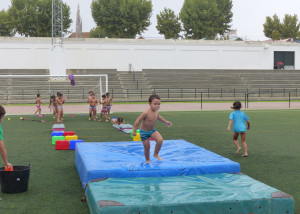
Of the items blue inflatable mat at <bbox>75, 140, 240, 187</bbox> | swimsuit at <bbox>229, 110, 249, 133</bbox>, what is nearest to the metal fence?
swimsuit at <bbox>229, 110, 249, 133</bbox>

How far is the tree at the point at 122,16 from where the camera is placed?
241 feet

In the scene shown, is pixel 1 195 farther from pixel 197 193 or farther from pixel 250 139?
pixel 250 139

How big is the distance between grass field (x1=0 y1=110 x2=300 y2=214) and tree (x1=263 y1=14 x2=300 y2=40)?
70.8 metres

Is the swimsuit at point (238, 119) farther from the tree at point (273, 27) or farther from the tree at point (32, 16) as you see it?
the tree at point (273, 27)

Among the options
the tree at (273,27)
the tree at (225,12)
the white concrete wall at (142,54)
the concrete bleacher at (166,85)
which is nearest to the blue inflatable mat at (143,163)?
the concrete bleacher at (166,85)

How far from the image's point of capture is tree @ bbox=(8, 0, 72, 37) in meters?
72.0

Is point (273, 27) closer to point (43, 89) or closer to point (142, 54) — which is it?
point (142, 54)

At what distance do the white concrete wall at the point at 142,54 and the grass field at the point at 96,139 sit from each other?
32.8 m

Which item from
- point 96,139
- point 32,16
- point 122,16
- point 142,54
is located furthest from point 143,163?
point 32,16

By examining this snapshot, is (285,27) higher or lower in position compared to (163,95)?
higher

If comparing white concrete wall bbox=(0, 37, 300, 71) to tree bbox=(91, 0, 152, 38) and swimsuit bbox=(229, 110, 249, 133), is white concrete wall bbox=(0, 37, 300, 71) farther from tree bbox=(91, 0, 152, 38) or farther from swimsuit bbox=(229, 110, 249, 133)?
swimsuit bbox=(229, 110, 249, 133)

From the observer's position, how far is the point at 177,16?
81375mm

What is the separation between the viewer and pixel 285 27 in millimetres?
86875

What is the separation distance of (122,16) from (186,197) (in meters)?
70.5
